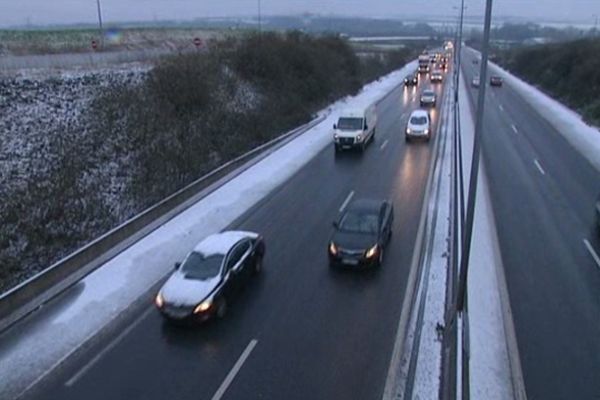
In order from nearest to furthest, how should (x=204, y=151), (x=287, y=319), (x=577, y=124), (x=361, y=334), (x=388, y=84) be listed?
(x=361, y=334)
(x=287, y=319)
(x=204, y=151)
(x=577, y=124)
(x=388, y=84)

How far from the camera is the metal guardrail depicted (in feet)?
44.1

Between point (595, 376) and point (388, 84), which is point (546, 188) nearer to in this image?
point (595, 376)

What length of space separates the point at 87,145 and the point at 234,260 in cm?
1653

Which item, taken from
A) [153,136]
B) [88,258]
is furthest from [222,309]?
[153,136]

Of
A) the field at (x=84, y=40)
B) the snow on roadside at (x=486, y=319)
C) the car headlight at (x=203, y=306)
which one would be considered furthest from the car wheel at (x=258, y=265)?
the field at (x=84, y=40)

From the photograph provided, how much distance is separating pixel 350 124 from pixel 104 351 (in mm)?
21686

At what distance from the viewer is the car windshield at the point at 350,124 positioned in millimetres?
30859

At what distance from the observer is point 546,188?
22750 mm

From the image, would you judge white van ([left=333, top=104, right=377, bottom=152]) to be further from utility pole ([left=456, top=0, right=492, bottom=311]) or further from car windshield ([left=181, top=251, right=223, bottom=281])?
utility pole ([left=456, top=0, right=492, bottom=311])

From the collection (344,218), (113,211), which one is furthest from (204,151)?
(344,218)

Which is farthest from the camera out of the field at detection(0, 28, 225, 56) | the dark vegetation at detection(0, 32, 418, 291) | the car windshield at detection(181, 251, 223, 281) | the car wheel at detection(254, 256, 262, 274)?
the field at detection(0, 28, 225, 56)

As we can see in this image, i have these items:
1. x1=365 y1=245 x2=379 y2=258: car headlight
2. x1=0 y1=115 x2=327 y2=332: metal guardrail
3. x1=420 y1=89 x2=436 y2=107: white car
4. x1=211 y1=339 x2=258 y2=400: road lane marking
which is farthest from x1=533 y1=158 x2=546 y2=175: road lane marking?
x1=420 y1=89 x2=436 y2=107: white car

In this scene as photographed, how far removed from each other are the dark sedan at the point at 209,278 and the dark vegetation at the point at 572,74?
31366mm

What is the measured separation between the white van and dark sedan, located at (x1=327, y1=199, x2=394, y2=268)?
13194mm
